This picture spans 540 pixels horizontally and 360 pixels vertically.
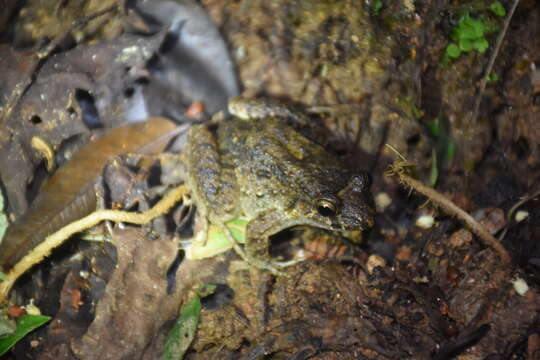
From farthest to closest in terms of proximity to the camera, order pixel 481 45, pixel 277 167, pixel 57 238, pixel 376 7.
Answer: pixel 376 7 → pixel 481 45 → pixel 277 167 → pixel 57 238

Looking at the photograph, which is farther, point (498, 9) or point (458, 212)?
point (498, 9)

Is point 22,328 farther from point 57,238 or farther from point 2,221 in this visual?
point 2,221

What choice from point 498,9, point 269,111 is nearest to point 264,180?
point 269,111

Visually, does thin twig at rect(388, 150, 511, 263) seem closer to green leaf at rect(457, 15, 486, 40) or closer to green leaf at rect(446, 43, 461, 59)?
green leaf at rect(446, 43, 461, 59)

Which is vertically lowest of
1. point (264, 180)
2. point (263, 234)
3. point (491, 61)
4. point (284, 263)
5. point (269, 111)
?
point (284, 263)

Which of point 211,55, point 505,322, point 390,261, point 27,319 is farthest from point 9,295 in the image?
point 505,322

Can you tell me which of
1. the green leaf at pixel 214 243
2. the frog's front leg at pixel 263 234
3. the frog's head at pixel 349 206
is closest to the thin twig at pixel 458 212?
the frog's head at pixel 349 206

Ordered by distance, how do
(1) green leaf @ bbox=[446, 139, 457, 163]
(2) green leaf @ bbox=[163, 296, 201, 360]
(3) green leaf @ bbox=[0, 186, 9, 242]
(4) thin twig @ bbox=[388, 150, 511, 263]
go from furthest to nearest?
(1) green leaf @ bbox=[446, 139, 457, 163] < (3) green leaf @ bbox=[0, 186, 9, 242] < (4) thin twig @ bbox=[388, 150, 511, 263] < (2) green leaf @ bbox=[163, 296, 201, 360]

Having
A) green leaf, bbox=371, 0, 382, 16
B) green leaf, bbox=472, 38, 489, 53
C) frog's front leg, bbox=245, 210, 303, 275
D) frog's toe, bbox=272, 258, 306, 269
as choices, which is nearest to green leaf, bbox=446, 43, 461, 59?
green leaf, bbox=472, 38, 489, 53
